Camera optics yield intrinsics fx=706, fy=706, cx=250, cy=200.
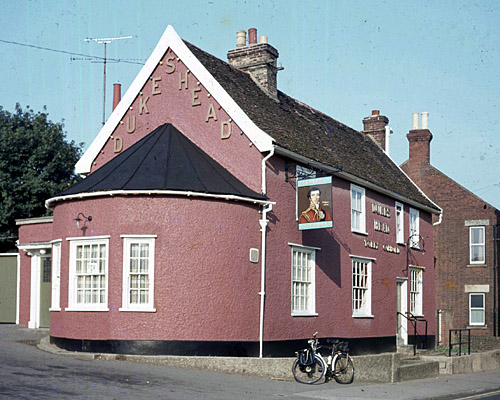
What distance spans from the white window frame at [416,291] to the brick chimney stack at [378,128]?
5886 millimetres

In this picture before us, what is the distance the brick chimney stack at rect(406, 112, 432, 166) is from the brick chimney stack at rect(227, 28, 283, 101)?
13661 millimetres

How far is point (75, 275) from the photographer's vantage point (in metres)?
18.3

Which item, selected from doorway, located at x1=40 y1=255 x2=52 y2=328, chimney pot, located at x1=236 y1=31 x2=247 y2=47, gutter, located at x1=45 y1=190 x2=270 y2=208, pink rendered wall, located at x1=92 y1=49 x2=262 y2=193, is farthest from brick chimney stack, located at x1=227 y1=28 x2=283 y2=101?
doorway, located at x1=40 y1=255 x2=52 y2=328

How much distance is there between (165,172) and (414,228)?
14056 millimetres

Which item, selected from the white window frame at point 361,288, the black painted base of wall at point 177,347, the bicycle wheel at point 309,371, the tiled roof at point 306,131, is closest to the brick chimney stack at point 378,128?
the tiled roof at point 306,131

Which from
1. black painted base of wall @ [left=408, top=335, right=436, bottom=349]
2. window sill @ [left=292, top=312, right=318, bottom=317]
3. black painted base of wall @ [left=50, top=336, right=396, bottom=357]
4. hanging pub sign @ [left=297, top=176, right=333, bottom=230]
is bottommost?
black painted base of wall @ [left=408, top=335, right=436, bottom=349]

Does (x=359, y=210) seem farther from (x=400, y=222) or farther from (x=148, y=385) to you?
(x=148, y=385)

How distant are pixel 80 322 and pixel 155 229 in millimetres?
3129

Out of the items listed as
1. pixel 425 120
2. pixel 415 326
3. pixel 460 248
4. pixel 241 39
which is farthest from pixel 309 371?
pixel 425 120

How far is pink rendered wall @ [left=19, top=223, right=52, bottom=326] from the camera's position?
24.2 meters

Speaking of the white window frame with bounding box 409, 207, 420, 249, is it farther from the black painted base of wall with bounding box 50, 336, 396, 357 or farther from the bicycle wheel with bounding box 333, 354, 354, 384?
the bicycle wheel with bounding box 333, 354, 354, 384

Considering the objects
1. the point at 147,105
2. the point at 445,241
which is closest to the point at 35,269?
the point at 147,105

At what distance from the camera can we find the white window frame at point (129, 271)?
1730 cm

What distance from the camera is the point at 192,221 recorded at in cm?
1762
